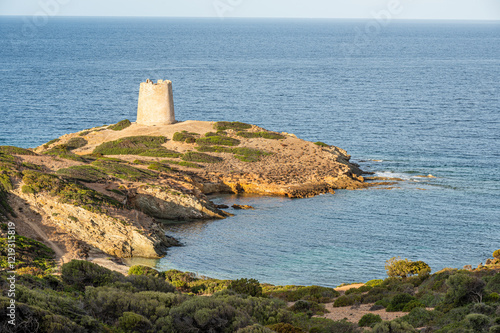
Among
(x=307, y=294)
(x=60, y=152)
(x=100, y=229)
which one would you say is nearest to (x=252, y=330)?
(x=307, y=294)

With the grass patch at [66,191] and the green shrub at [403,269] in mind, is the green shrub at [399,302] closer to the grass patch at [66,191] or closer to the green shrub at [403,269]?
the green shrub at [403,269]

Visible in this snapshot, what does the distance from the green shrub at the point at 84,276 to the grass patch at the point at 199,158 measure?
37.4 metres

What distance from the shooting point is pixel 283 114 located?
99000 mm

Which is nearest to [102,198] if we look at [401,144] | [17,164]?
[17,164]

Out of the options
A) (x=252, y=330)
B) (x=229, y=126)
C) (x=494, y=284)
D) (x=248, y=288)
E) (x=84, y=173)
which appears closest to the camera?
(x=252, y=330)

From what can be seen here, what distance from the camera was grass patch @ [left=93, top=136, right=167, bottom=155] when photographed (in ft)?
208

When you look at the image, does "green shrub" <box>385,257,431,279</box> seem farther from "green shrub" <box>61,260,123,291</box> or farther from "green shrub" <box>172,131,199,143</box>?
"green shrub" <box>172,131,199,143</box>

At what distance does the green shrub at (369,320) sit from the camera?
21.0 metres

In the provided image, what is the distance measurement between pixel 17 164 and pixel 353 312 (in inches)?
1260

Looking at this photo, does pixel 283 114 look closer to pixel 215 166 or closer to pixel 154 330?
pixel 215 166

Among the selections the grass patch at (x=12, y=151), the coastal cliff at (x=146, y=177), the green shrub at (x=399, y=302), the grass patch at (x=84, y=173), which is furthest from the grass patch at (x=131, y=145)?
the green shrub at (x=399, y=302)

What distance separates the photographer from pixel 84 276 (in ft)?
78.3

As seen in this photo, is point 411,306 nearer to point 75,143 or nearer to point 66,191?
point 66,191

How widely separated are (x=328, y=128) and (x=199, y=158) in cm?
3239
